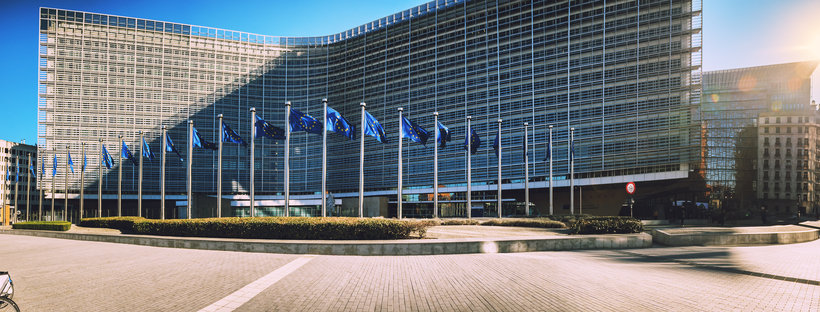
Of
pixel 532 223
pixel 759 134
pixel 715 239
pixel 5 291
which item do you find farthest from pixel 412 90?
pixel 759 134

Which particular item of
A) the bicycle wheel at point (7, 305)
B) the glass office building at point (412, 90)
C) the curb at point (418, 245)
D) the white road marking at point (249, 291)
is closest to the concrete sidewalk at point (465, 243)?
the curb at point (418, 245)

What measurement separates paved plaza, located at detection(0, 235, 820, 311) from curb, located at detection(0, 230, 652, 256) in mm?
727

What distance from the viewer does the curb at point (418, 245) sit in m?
17.5

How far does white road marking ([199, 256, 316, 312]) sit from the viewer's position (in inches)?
336

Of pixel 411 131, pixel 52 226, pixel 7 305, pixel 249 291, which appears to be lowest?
pixel 52 226

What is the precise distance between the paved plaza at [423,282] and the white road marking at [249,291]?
0.08ft

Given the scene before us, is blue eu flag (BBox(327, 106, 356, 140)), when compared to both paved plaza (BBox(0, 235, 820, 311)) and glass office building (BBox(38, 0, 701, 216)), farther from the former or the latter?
glass office building (BBox(38, 0, 701, 216))

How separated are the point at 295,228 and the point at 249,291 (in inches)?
422

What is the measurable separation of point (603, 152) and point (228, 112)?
66.5 metres

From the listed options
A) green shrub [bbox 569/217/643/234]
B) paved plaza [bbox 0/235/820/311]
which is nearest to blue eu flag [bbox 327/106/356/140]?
paved plaza [bbox 0/235/820/311]

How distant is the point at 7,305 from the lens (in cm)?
700

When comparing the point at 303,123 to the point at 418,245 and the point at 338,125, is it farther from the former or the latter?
the point at 418,245

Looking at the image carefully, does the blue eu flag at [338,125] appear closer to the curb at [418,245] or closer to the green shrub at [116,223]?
the curb at [418,245]

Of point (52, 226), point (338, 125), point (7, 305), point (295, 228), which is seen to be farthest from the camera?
point (52, 226)
